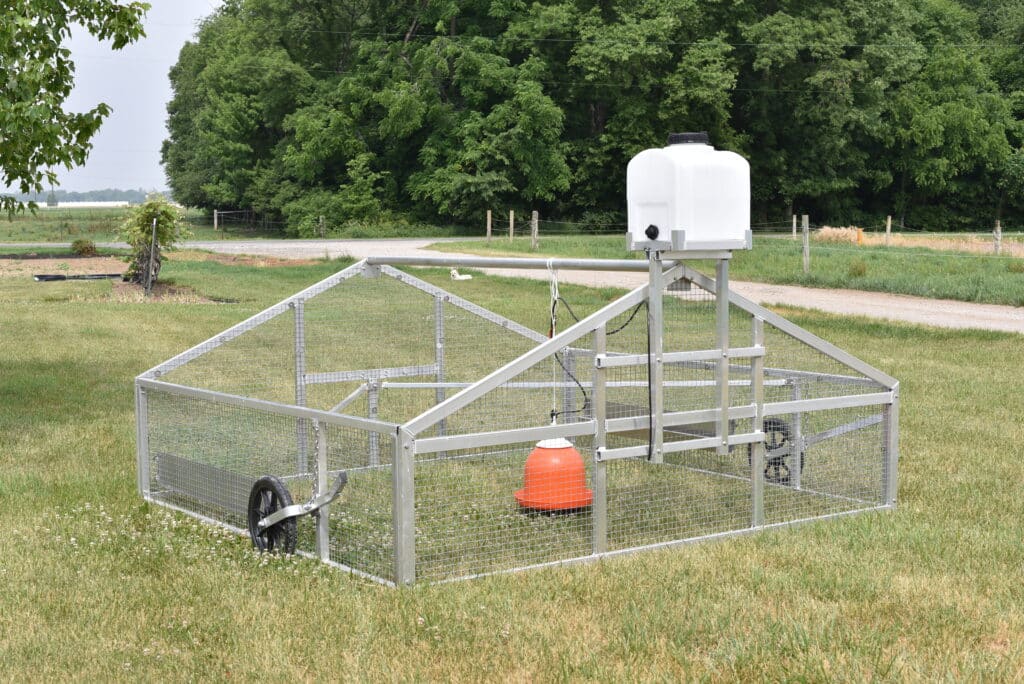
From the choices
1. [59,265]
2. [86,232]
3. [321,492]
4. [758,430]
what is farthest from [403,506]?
[86,232]

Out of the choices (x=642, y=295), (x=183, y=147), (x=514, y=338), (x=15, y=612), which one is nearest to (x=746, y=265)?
(x=514, y=338)

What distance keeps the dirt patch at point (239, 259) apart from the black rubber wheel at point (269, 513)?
25.6 m

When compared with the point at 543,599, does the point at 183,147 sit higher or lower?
higher

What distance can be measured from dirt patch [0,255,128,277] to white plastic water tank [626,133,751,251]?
24512 mm

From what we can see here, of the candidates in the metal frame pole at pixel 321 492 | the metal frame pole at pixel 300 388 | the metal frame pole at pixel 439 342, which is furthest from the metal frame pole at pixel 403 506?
the metal frame pole at pixel 439 342

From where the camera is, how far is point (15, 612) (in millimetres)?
5746

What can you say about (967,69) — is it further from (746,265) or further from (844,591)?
(844,591)

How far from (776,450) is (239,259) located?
2831 cm

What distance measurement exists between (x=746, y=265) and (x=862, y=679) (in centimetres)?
2609

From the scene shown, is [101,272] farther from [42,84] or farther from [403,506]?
[403,506]

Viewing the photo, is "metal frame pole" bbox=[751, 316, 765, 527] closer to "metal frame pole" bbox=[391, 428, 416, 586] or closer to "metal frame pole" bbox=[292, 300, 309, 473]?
"metal frame pole" bbox=[391, 428, 416, 586]

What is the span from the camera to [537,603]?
574 cm

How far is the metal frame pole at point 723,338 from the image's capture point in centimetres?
682

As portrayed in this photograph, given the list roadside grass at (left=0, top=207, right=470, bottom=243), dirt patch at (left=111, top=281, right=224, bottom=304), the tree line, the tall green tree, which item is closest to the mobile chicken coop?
the tall green tree
